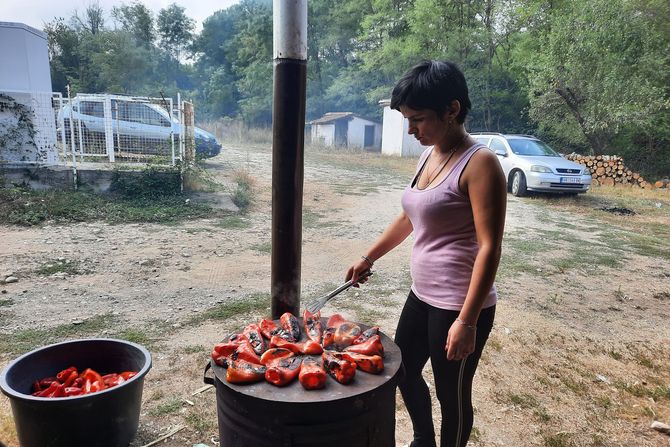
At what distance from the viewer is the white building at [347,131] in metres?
26.8

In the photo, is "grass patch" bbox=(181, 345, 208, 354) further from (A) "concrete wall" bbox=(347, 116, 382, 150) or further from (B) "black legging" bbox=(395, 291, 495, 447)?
(A) "concrete wall" bbox=(347, 116, 382, 150)

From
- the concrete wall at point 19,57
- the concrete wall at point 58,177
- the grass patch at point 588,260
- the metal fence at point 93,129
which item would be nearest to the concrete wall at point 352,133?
the metal fence at point 93,129

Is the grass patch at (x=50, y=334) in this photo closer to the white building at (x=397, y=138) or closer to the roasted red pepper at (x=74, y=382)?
the roasted red pepper at (x=74, y=382)

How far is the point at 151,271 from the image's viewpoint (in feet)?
16.6

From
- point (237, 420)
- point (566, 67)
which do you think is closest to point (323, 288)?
point (237, 420)

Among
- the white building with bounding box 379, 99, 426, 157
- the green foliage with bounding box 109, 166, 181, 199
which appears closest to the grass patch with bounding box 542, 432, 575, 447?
the green foliage with bounding box 109, 166, 181, 199

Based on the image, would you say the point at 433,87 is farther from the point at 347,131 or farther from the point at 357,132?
the point at 357,132

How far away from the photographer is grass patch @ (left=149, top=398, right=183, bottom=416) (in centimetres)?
267

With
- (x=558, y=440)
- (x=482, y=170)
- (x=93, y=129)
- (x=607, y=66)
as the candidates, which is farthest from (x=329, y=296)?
(x=607, y=66)

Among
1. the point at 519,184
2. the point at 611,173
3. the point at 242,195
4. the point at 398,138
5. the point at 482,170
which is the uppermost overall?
the point at 398,138

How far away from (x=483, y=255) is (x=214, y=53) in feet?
144

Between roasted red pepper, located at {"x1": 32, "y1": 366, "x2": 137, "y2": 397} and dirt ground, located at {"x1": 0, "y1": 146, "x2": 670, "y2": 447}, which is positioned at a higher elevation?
roasted red pepper, located at {"x1": 32, "y1": 366, "x2": 137, "y2": 397}

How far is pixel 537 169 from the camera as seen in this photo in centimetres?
1069

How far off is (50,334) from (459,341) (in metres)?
3.35
